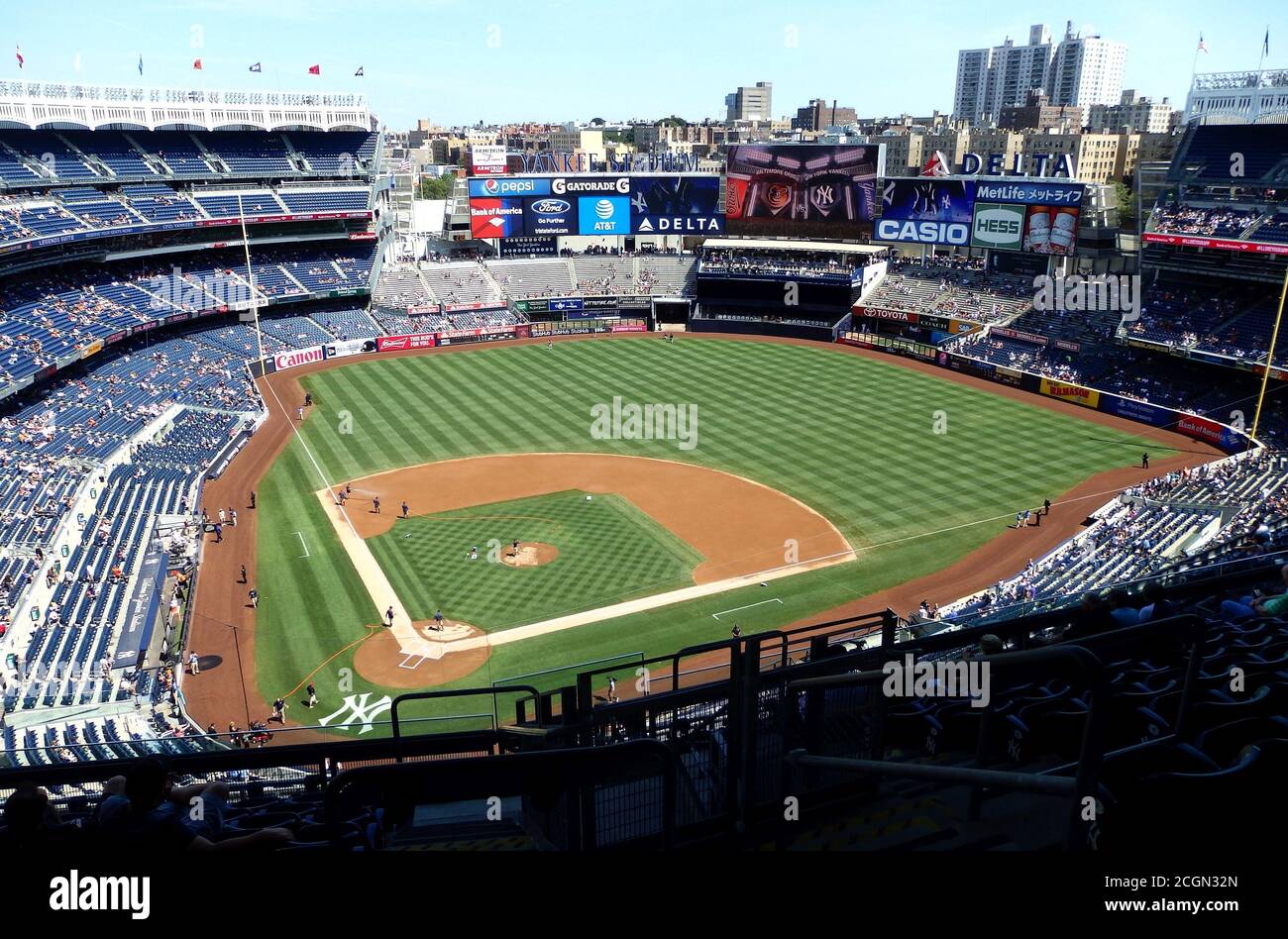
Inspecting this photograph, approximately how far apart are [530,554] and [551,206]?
5317 cm

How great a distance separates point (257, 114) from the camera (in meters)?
72.2

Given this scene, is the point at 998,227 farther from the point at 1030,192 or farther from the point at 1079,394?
the point at 1079,394

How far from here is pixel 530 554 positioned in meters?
34.8

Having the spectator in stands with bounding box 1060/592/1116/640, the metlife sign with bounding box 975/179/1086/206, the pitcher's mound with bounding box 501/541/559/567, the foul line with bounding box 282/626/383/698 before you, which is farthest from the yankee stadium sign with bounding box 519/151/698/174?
the spectator in stands with bounding box 1060/592/1116/640

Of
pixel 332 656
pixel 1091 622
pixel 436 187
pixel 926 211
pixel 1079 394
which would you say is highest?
pixel 436 187

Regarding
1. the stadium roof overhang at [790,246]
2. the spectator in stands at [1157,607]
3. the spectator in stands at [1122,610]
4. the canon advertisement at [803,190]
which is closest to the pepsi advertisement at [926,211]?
the canon advertisement at [803,190]

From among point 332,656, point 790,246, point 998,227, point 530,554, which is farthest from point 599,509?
point 998,227

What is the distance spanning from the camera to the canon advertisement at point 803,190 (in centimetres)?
7444

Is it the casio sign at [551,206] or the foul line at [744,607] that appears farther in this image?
the casio sign at [551,206]

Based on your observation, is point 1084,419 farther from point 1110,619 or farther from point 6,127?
point 6,127

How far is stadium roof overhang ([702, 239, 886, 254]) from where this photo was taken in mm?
75875

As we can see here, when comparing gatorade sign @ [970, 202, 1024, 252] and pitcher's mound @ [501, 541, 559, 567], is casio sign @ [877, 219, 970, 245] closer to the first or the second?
gatorade sign @ [970, 202, 1024, 252]

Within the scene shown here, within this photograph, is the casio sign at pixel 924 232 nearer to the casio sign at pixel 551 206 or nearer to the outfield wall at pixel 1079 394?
the outfield wall at pixel 1079 394

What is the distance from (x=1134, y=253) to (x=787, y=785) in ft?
225
